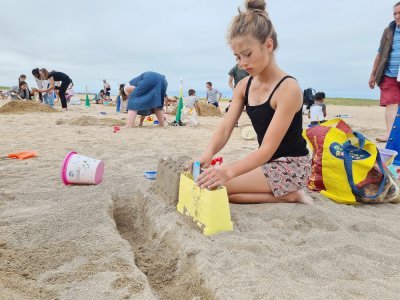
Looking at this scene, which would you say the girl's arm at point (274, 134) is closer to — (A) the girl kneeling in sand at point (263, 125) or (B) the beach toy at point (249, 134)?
(A) the girl kneeling in sand at point (263, 125)

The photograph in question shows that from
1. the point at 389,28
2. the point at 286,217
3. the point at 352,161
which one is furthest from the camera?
the point at 389,28

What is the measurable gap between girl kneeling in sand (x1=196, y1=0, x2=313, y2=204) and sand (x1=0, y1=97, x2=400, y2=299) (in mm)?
142

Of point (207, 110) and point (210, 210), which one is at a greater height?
point (207, 110)

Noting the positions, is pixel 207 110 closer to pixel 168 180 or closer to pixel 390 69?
pixel 390 69

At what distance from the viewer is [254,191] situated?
2.47 meters

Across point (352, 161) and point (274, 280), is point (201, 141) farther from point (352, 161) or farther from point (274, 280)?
point (274, 280)

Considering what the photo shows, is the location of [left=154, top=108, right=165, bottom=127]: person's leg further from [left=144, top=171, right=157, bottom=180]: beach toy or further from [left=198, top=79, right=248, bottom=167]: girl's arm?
[left=198, top=79, right=248, bottom=167]: girl's arm

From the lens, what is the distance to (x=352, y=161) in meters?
2.64

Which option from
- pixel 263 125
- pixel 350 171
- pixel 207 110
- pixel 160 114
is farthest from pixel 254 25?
pixel 207 110

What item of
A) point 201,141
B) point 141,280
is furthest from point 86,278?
point 201,141

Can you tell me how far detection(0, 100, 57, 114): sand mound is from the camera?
32.4 ft

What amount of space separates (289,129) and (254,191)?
0.49m

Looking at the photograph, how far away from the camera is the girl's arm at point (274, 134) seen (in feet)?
6.62

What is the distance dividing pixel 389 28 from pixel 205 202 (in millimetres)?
3773
